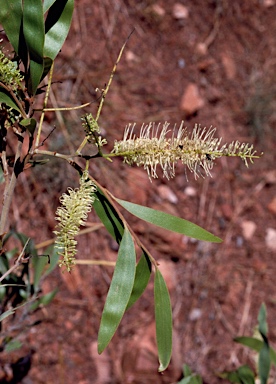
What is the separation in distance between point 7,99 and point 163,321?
19.3 inches

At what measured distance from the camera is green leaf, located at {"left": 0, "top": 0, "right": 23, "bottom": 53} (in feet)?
2.62

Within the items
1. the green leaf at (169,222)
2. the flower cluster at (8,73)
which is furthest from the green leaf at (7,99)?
the green leaf at (169,222)

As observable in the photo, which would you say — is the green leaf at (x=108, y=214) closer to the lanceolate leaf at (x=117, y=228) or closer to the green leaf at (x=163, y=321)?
the lanceolate leaf at (x=117, y=228)

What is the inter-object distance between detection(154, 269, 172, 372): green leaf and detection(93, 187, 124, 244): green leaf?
120 millimetres

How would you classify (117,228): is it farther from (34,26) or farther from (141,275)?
(34,26)

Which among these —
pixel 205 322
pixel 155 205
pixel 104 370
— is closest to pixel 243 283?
pixel 205 322

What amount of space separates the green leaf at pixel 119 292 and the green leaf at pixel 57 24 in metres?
0.35

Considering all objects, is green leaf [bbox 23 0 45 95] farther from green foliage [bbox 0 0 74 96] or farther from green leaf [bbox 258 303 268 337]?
green leaf [bbox 258 303 268 337]

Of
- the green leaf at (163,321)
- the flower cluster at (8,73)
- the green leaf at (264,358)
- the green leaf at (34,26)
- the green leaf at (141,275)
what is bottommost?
the green leaf at (264,358)

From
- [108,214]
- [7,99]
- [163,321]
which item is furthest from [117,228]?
[7,99]

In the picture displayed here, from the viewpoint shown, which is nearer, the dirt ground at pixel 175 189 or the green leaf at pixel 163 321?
the green leaf at pixel 163 321

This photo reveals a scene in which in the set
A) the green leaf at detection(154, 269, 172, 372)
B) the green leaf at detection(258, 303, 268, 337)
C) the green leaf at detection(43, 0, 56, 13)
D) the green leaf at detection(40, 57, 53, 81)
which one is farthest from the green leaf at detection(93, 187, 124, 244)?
the green leaf at detection(258, 303, 268, 337)

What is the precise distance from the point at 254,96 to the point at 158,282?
218 cm

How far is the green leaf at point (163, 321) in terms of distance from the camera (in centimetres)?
94
